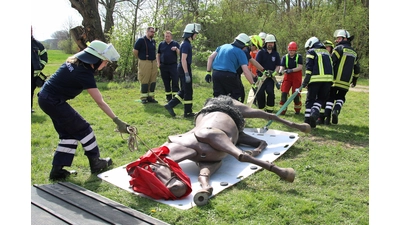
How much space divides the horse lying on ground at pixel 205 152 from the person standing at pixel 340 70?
1983mm

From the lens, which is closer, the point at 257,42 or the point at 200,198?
the point at 200,198

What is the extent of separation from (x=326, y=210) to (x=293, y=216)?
0.40 m

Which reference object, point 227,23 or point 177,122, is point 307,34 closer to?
point 227,23

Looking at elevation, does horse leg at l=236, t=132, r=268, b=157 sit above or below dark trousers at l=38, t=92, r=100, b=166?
below

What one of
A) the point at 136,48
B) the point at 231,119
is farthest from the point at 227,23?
the point at 231,119

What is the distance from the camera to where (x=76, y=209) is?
388cm

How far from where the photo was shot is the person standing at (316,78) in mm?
7547

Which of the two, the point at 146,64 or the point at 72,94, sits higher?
the point at 146,64

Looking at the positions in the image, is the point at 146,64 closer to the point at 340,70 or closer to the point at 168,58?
the point at 168,58

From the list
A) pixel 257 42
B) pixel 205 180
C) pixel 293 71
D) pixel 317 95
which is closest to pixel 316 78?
pixel 317 95

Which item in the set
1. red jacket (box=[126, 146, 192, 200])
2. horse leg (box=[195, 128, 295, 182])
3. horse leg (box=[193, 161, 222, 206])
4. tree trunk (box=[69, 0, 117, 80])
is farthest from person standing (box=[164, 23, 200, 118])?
tree trunk (box=[69, 0, 117, 80])

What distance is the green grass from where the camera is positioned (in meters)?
3.87

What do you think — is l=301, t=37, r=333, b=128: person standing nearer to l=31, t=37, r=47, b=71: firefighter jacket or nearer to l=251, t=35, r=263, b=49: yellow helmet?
l=251, t=35, r=263, b=49: yellow helmet

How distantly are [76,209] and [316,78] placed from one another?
5.43m
